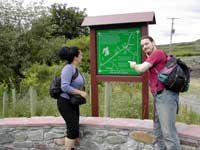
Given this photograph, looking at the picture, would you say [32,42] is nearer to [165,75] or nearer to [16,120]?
[16,120]

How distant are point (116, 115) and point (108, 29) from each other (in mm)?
2099

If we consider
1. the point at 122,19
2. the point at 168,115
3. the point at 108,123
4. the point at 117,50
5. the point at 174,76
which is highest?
the point at 122,19

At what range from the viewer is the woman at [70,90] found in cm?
455

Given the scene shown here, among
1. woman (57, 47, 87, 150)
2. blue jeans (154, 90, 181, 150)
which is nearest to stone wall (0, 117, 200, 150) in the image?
woman (57, 47, 87, 150)

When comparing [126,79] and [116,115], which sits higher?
[126,79]

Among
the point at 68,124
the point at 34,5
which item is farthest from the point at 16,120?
the point at 34,5

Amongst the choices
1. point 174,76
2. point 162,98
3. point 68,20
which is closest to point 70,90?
point 162,98

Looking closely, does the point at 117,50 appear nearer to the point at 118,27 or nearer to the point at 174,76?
the point at 118,27

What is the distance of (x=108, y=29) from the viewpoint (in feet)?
18.6

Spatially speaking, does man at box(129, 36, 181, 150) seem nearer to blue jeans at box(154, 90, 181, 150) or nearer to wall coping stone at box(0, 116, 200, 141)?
blue jeans at box(154, 90, 181, 150)

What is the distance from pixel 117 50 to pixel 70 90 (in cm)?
134

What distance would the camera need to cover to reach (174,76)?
3922mm

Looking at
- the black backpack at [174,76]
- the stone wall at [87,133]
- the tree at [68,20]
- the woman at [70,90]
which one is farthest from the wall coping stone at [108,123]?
the tree at [68,20]

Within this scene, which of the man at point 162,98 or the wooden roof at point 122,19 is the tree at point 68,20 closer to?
the wooden roof at point 122,19
